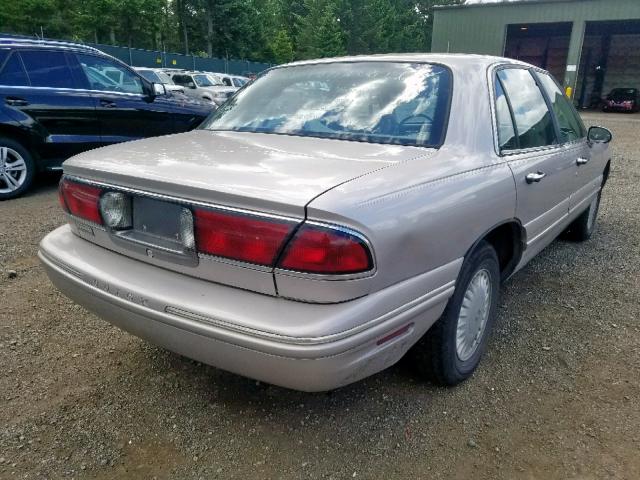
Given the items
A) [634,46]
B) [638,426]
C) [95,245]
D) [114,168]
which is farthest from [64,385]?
[634,46]

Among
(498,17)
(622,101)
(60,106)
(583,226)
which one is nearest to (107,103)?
(60,106)

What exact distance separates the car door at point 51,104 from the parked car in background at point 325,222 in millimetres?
3967

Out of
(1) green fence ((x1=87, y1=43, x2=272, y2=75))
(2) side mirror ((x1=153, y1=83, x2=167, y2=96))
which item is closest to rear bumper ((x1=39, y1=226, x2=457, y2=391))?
(2) side mirror ((x1=153, y1=83, x2=167, y2=96))

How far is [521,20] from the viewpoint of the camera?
30.0 metres

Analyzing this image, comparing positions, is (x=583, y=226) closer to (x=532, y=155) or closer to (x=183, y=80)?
(x=532, y=155)

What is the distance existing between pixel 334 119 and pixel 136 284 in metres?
1.24

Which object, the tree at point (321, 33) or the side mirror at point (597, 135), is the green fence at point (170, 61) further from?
the side mirror at point (597, 135)

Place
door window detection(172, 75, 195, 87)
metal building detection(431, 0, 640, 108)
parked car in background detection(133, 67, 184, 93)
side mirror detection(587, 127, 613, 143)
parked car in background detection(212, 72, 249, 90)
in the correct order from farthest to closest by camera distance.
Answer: metal building detection(431, 0, 640, 108)
parked car in background detection(212, 72, 249, 90)
door window detection(172, 75, 195, 87)
parked car in background detection(133, 67, 184, 93)
side mirror detection(587, 127, 613, 143)

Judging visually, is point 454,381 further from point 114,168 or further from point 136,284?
point 114,168

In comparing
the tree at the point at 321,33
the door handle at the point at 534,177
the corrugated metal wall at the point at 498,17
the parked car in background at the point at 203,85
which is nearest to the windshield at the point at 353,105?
the door handle at the point at 534,177

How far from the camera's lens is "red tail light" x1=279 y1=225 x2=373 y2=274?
5.49 feet

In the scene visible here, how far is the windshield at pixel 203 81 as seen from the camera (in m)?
18.9

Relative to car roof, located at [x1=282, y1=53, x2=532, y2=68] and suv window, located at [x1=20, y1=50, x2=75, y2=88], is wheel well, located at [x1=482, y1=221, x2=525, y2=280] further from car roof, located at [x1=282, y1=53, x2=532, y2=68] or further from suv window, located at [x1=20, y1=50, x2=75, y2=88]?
suv window, located at [x1=20, y1=50, x2=75, y2=88]

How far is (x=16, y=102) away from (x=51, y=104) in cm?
37
